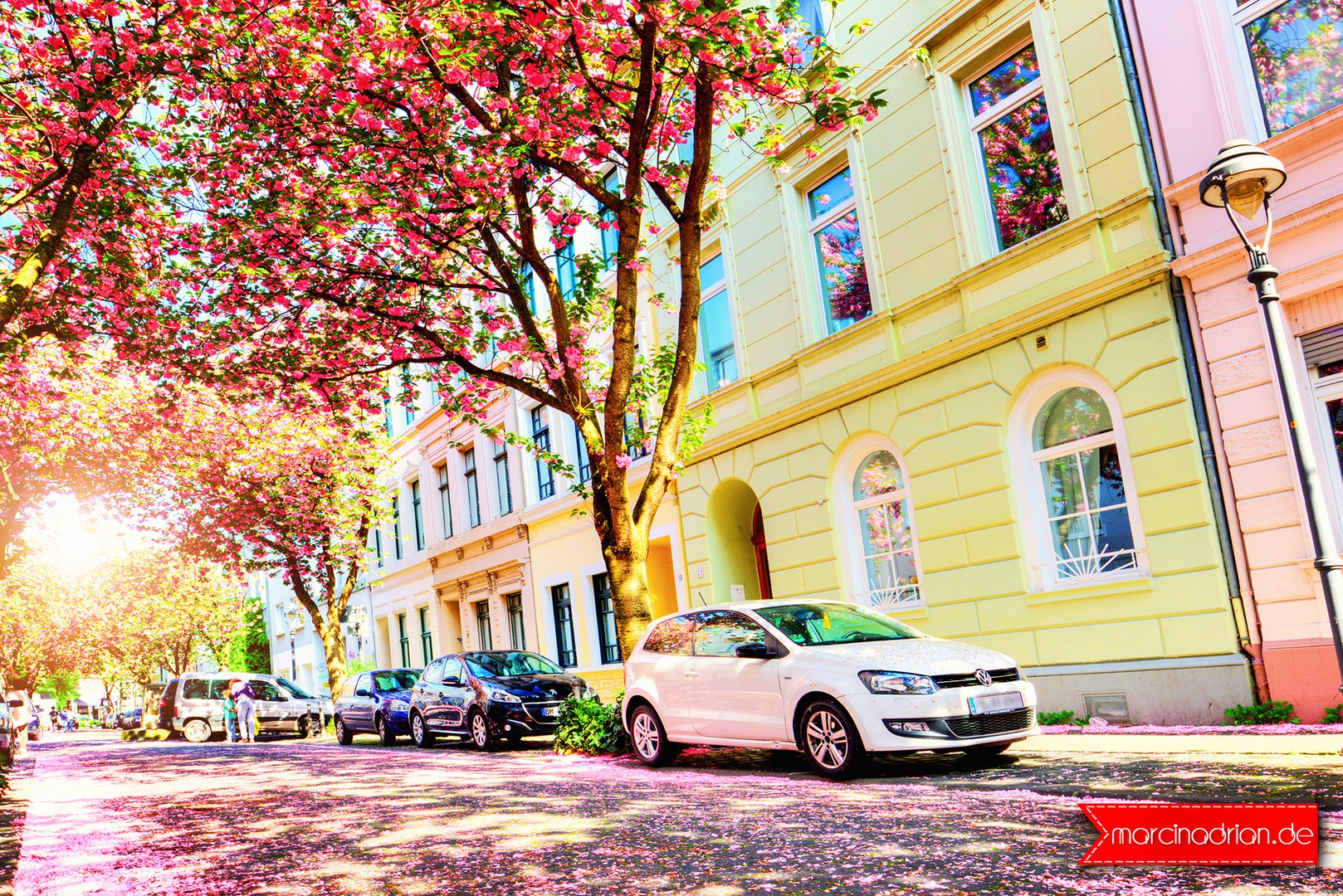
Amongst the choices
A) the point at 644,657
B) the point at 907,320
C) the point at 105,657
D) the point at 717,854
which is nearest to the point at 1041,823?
the point at 717,854

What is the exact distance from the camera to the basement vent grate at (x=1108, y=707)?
35.0ft

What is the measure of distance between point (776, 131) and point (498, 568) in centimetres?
1802

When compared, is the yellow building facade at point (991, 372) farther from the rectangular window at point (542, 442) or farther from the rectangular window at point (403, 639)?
the rectangular window at point (403, 639)

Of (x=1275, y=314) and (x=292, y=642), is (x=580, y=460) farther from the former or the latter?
(x=292, y=642)

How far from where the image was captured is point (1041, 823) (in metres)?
5.90

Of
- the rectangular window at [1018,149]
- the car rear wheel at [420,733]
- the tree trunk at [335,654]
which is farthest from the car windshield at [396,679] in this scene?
the rectangular window at [1018,149]

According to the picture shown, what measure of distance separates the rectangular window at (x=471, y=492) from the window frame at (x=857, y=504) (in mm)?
16507

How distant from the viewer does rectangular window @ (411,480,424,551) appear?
33844mm

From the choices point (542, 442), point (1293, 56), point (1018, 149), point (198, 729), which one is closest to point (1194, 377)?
point (1293, 56)

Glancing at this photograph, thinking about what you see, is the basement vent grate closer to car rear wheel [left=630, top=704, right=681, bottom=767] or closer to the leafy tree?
car rear wheel [left=630, top=704, right=681, bottom=767]

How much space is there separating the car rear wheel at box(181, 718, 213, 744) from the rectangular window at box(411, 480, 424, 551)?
8.02 m

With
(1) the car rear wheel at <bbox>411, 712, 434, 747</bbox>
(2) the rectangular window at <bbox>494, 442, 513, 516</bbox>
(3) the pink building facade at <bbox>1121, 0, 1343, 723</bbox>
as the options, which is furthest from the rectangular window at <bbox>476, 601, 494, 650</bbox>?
(3) the pink building facade at <bbox>1121, 0, 1343, 723</bbox>

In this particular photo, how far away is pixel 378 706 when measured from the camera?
805 inches

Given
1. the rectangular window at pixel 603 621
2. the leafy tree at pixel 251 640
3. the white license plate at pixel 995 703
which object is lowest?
the white license plate at pixel 995 703
